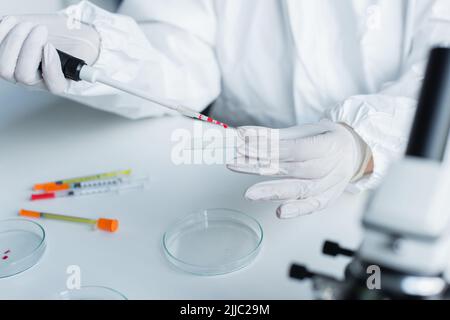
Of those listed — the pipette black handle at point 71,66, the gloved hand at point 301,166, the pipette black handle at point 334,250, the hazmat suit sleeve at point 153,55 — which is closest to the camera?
the pipette black handle at point 334,250

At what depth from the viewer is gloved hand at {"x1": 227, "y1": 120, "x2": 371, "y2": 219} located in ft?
3.36

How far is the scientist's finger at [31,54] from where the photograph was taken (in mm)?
1165

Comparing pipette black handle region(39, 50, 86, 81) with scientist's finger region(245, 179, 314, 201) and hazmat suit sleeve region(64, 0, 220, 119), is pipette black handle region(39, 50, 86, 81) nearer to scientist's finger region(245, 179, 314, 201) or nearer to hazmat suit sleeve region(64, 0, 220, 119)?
hazmat suit sleeve region(64, 0, 220, 119)

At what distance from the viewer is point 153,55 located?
1.52 m

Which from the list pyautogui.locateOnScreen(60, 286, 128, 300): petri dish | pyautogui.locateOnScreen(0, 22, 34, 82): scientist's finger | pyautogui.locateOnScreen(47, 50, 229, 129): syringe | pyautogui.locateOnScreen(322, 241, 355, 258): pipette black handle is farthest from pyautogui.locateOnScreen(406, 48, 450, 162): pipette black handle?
pyautogui.locateOnScreen(0, 22, 34, 82): scientist's finger

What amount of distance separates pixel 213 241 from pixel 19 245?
0.44 meters

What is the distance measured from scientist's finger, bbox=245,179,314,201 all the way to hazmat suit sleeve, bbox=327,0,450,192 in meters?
0.16

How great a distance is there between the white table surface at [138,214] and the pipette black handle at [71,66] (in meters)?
0.27

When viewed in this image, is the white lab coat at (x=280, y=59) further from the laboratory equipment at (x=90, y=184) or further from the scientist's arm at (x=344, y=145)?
the laboratory equipment at (x=90, y=184)

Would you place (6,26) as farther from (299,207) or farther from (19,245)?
(299,207)

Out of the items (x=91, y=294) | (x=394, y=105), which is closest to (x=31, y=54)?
(x=91, y=294)

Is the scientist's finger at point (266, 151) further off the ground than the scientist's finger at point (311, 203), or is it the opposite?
the scientist's finger at point (266, 151)

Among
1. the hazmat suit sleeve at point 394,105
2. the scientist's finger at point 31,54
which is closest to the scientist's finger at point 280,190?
the hazmat suit sleeve at point 394,105

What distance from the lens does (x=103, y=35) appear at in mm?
1418
